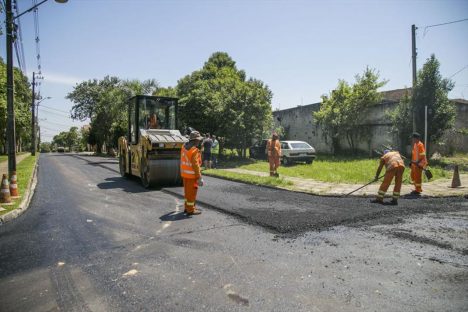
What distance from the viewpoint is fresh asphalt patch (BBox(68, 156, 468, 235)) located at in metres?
6.32

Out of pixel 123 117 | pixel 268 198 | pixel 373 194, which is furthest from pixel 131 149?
pixel 123 117

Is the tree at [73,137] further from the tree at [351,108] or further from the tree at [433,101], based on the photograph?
the tree at [433,101]

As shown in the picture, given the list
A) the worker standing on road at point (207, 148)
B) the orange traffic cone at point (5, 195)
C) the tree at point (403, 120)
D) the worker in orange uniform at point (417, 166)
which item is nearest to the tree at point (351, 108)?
the tree at point (403, 120)

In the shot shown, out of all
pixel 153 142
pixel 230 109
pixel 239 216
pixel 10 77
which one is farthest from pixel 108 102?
pixel 239 216

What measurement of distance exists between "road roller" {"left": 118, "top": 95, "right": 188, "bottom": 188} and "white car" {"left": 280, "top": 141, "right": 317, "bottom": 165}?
8.96 m

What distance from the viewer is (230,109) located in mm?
20969

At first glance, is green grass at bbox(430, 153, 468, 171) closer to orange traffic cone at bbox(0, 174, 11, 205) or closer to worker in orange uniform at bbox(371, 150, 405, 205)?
worker in orange uniform at bbox(371, 150, 405, 205)

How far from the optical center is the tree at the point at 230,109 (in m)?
21.1

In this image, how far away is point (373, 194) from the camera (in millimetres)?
9039

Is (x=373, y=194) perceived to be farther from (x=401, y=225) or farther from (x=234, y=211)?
(x=234, y=211)

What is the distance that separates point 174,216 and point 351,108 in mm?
18630

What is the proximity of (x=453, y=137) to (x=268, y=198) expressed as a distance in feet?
57.8

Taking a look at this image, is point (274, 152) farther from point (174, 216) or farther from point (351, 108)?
point (351, 108)

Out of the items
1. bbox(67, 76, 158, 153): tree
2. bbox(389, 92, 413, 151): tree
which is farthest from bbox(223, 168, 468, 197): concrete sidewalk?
bbox(67, 76, 158, 153): tree
